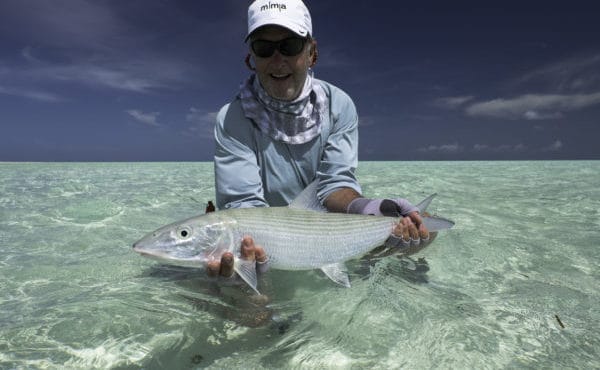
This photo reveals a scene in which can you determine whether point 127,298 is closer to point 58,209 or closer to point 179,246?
point 179,246

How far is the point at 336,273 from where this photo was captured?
92.0 inches

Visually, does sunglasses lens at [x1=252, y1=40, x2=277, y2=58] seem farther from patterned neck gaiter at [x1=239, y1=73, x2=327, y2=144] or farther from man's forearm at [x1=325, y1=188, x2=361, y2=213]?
man's forearm at [x1=325, y1=188, x2=361, y2=213]

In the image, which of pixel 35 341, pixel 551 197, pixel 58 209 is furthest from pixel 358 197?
pixel 551 197

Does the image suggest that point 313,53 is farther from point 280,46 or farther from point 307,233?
point 307,233

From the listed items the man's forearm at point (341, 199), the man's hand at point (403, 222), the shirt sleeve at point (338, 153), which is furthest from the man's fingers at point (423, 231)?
the shirt sleeve at point (338, 153)

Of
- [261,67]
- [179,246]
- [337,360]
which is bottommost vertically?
[337,360]

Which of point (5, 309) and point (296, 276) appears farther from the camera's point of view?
point (296, 276)

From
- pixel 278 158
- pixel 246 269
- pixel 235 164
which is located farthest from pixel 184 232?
pixel 278 158

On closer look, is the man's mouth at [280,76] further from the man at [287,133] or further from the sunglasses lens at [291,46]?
the sunglasses lens at [291,46]

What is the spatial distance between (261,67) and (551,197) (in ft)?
20.5

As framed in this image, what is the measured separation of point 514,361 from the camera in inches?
70.6

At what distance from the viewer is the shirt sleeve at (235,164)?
293 centimetres

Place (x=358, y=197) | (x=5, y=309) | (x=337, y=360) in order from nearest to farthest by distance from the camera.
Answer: (x=337, y=360), (x=5, y=309), (x=358, y=197)

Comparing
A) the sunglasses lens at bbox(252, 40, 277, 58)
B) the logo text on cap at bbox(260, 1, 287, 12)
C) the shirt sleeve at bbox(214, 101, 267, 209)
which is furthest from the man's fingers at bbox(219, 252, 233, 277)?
the logo text on cap at bbox(260, 1, 287, 12)
